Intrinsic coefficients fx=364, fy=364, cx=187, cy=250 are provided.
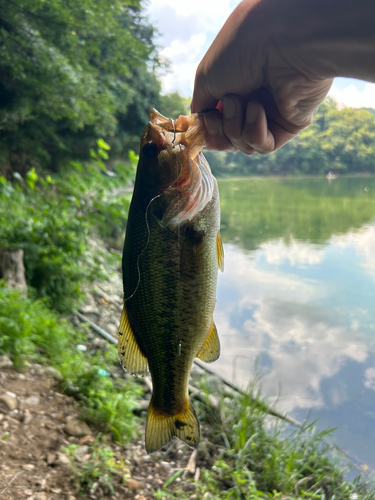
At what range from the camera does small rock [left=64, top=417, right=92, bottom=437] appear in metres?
2.85

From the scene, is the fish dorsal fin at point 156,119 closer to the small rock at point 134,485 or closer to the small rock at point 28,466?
the small rock at point 28,466

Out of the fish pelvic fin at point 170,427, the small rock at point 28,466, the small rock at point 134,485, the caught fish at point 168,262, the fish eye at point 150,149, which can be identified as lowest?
the small rock at point 134,485

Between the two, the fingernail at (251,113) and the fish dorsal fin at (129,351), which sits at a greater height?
the fingernail at (251,113)

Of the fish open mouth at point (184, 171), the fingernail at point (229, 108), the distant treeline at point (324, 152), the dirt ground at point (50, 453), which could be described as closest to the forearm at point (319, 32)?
the fingernail at point (229, 108)

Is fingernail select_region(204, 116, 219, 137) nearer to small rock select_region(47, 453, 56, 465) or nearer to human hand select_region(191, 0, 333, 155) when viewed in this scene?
human hand select_region(191, 0, 333, 155)

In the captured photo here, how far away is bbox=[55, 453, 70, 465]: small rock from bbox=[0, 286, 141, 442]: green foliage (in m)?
0.46

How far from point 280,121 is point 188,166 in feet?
1.67

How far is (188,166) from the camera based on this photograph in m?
1.18

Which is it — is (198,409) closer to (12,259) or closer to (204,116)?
(12,259)

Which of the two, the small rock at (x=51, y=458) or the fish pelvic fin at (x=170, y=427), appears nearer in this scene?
the fish pelvic fin at (x=170, y=427)

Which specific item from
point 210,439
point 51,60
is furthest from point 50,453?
point 51,60

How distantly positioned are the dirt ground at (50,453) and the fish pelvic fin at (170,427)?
139 cm

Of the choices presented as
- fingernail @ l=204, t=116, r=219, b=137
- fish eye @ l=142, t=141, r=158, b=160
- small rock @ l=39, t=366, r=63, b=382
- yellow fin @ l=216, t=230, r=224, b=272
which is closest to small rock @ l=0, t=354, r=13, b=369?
small rock @ l=39, t=366, r=63, b=382

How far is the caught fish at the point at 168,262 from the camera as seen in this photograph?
3.88 feet
